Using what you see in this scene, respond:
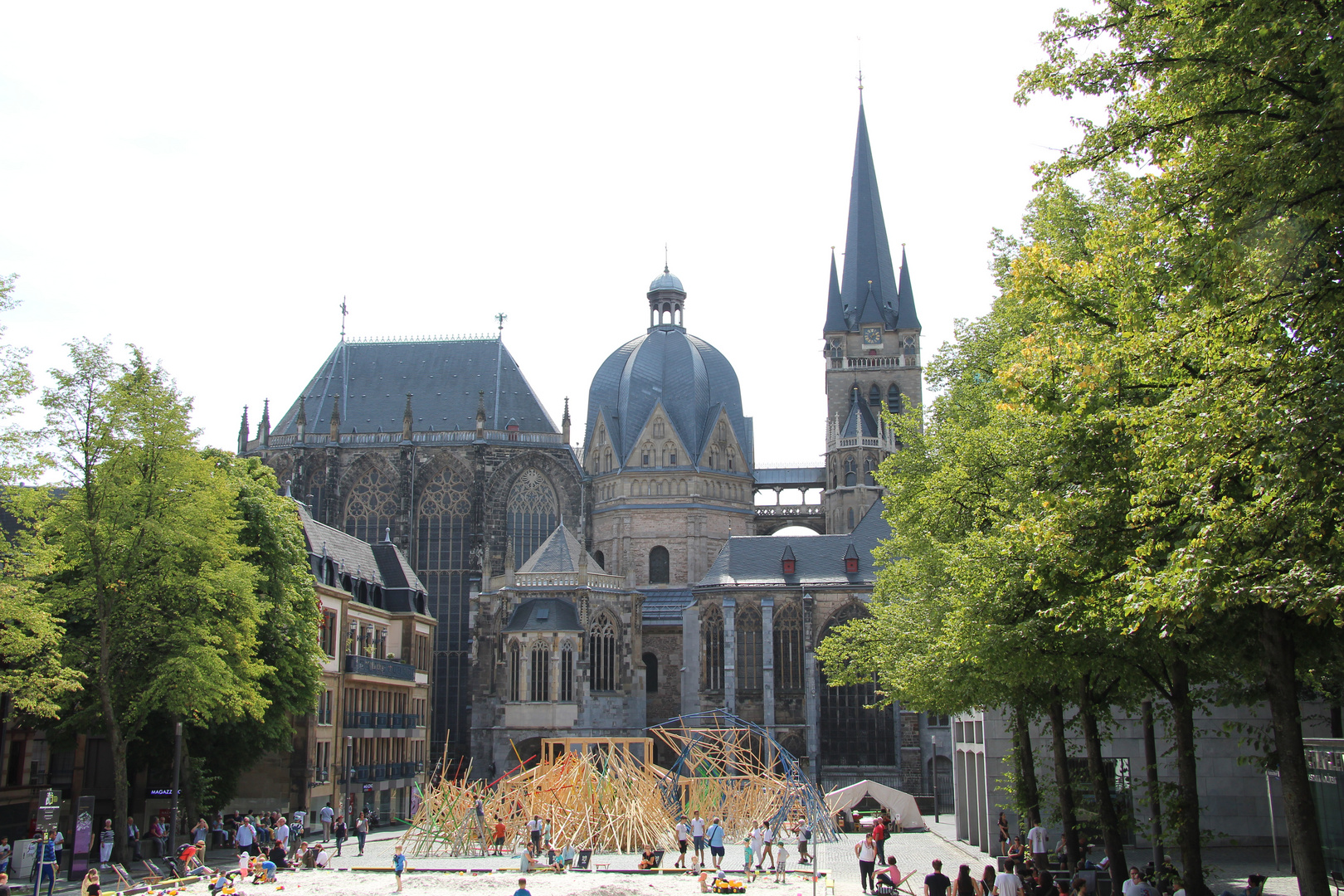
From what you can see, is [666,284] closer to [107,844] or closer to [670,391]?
[670,391]

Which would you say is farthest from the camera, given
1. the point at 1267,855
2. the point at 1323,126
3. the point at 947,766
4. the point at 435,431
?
the point at 435,431

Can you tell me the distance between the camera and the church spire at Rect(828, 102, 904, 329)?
77.7m

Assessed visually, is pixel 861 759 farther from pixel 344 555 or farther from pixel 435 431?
pixel 435 431

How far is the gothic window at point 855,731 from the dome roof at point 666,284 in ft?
88.5

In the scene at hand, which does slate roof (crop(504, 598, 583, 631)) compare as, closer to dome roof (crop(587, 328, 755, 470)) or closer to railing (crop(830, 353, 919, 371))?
dome roof (crop(587, 328, 755, 470))

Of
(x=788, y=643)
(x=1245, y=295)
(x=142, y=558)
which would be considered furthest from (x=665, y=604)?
(x=1245, y=295)

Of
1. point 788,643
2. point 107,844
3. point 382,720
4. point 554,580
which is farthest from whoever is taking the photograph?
point 788,643

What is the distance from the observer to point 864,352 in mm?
76938

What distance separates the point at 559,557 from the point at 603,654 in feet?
17.1

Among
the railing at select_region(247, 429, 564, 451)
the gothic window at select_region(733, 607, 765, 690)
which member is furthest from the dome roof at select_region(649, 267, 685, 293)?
the gothic window at select_region(733, 607, 765, 690)

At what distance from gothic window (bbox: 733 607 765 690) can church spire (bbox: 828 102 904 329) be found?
24.7m

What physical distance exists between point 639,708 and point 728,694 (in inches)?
172

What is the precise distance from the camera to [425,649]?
58062 mm

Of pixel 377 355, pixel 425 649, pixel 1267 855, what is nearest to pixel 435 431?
pixel 377 355
